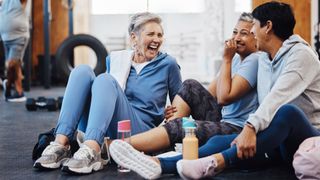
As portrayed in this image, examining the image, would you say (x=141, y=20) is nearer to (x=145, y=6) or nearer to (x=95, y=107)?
(x=95, y=107)

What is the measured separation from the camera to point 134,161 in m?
1.99

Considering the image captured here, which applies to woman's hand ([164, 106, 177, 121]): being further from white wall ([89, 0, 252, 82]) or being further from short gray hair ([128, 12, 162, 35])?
white wall ([89, 0, 252, 82])

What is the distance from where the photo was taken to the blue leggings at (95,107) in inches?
87.4

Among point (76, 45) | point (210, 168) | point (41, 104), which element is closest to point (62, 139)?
point (210, 168)

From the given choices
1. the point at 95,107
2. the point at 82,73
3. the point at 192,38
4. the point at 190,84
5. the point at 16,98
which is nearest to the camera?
the point at 95,107

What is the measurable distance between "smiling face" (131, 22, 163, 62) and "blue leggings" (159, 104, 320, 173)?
0.61 m

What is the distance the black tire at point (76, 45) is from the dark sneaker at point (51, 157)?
4.76m

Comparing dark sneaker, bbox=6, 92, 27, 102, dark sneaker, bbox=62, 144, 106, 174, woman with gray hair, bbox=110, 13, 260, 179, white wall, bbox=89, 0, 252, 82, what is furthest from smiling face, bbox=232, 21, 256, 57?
white wall, bbox=89, 0, 252, 82

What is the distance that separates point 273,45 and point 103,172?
0.84m

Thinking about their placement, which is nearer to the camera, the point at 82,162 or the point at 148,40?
the point at 82,162

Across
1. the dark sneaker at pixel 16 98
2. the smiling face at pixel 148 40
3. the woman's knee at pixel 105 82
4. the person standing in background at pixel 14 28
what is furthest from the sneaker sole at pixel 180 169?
the dark sneaker at pixel 16 98

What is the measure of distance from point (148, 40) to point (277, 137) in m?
0.82

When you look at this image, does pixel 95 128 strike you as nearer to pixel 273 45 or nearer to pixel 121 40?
pixel 273 45

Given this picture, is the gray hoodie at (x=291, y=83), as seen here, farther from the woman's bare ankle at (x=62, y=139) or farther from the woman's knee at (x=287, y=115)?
the woman's bare ankle at (x=62, y=139)
